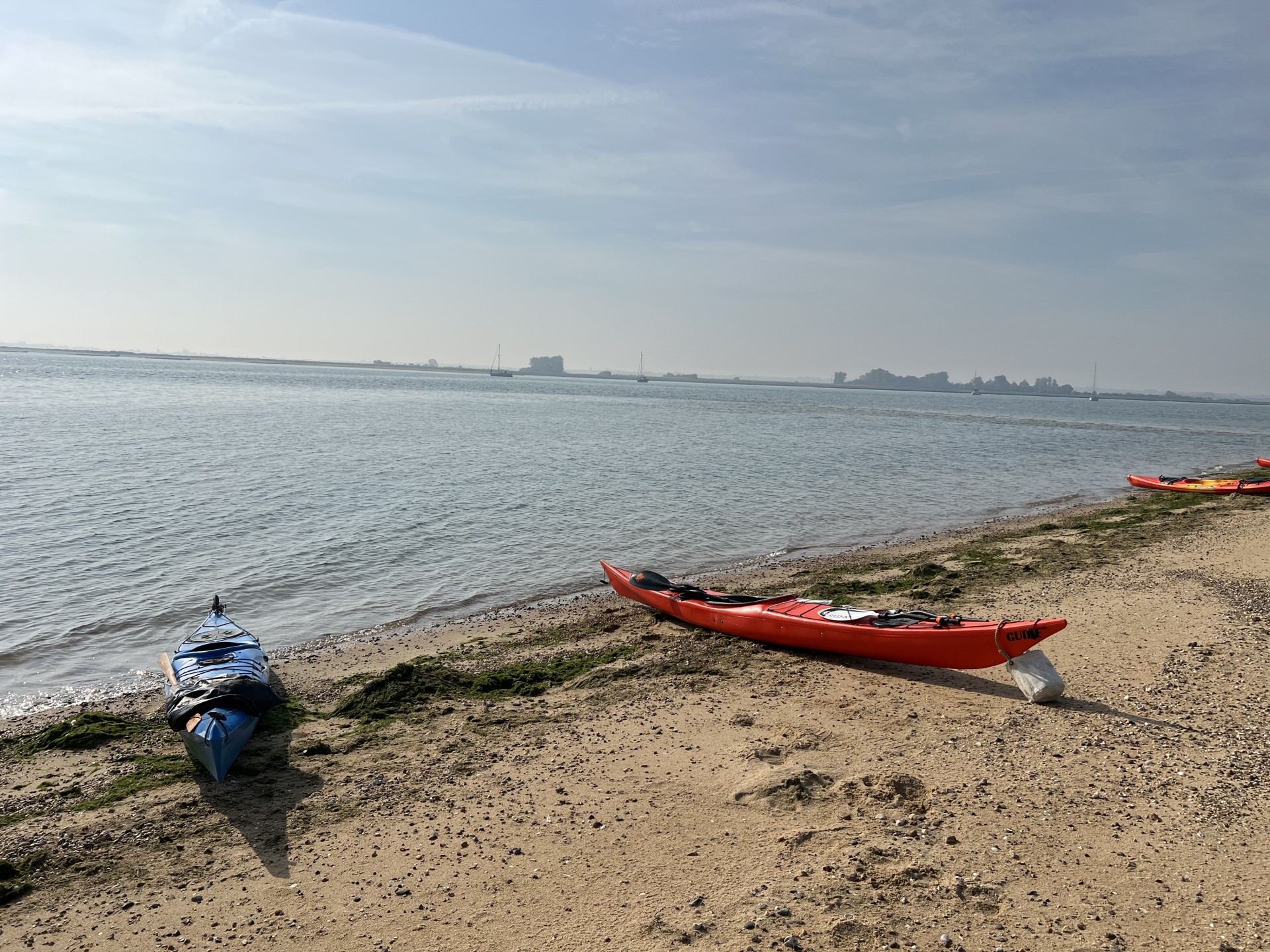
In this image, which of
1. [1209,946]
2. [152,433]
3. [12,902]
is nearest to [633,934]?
[1209,946]

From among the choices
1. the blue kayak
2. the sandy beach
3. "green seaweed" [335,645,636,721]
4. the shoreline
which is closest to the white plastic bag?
the sandy beach

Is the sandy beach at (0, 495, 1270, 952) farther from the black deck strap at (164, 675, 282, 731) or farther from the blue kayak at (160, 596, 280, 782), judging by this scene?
the black deck strap at (164, 675, 282, 731)

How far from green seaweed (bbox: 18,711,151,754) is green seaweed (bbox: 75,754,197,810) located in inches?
28.5

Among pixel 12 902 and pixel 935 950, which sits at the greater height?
pixel 935 950

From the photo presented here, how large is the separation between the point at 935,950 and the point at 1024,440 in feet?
185

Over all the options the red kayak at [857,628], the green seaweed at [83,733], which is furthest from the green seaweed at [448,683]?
the green seaweed at [83,733]

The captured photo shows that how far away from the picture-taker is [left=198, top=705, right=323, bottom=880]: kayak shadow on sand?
6.01 metres

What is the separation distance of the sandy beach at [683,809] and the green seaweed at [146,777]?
0.03 meters

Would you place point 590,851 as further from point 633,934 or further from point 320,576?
point 320,576

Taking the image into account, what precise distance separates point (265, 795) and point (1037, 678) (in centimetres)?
785

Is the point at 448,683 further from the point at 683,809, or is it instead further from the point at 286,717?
the point at 683,809

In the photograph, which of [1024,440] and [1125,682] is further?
[1024,440]

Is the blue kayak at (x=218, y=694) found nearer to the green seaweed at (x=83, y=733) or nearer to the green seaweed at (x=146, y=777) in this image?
the green seaweed at (x=146, y=777)

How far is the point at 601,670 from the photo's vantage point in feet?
32.3
